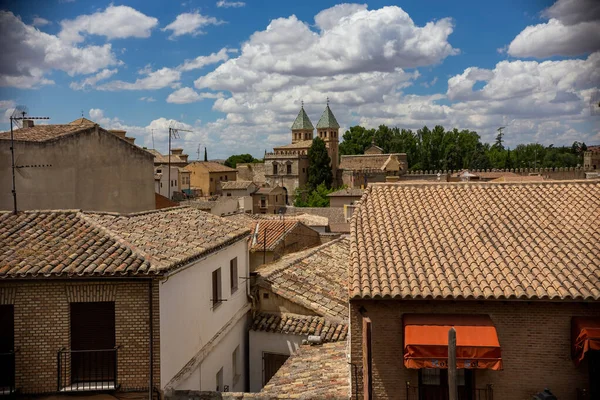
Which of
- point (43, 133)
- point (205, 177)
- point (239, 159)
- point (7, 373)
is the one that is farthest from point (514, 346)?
point (239, 159)

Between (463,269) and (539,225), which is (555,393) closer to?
(463,269)

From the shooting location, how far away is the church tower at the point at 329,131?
10231 centimetres

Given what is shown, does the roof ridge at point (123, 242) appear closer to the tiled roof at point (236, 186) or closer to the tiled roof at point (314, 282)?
the tiled roof at point (314, 282)

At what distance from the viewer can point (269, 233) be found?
841 inches

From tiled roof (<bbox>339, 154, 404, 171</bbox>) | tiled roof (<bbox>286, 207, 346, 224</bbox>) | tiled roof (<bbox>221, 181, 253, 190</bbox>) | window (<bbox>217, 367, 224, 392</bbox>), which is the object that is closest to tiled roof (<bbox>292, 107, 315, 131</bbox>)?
tiled roof (<bbox>339, 154, 404, 171</bbox>)

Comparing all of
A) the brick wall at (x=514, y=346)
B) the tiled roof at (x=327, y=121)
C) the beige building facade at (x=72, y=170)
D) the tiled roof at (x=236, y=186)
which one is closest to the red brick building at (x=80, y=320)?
the brick wall at (x=514, y=346)

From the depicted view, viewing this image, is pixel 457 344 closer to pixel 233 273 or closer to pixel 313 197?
pixel 233 273

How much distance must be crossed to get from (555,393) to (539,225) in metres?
3.34

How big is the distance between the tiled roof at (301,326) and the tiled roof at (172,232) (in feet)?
8.07

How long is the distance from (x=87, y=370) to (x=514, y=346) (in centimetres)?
727

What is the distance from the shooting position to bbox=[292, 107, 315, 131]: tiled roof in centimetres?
10729

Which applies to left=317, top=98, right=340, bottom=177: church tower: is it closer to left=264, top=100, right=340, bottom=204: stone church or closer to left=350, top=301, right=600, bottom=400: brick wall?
left=264, top=100, right=340, bottom=204: stone church

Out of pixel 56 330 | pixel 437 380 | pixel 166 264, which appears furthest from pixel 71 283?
pixel 437 380

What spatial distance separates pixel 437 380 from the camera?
881 cm
